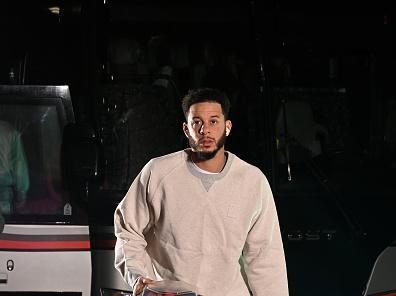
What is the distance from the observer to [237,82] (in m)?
5.51

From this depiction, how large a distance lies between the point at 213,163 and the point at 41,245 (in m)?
1.60

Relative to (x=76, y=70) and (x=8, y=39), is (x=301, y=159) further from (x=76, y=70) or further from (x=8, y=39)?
(x=8, y=39)

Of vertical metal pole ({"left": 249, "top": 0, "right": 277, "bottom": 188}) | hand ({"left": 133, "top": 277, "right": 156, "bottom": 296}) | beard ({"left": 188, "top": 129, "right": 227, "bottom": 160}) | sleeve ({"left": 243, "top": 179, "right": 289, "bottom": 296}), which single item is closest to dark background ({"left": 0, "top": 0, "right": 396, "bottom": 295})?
vertical metal pole ({"left": 249, "top": 0, "right": 277, "bottom": 188})

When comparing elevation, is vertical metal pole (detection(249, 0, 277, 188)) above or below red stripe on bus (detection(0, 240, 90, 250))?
above

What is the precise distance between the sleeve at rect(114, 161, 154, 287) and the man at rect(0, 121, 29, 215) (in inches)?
64.0

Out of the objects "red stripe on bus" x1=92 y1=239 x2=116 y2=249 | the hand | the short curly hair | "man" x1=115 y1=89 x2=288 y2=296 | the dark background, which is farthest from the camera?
the dark background

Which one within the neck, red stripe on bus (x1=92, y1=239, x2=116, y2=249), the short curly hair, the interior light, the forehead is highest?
the interior light

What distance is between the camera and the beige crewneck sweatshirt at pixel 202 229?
149 inches

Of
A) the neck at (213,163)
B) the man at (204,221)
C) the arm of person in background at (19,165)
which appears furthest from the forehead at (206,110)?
the arm of person in background at (19,165)

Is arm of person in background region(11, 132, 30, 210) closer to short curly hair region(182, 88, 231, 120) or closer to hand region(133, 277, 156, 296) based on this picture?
short curly hair region(182, 88, 231, 120)

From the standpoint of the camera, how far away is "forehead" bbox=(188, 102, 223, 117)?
3852mm

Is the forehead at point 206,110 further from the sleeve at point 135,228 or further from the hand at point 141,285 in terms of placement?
Result: the hand at point 141,285

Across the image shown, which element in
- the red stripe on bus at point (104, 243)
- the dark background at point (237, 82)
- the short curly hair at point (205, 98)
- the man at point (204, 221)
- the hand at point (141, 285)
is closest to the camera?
the hand at point (141, 285)

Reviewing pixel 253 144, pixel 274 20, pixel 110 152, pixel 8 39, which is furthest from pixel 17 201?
pixel 274 20
